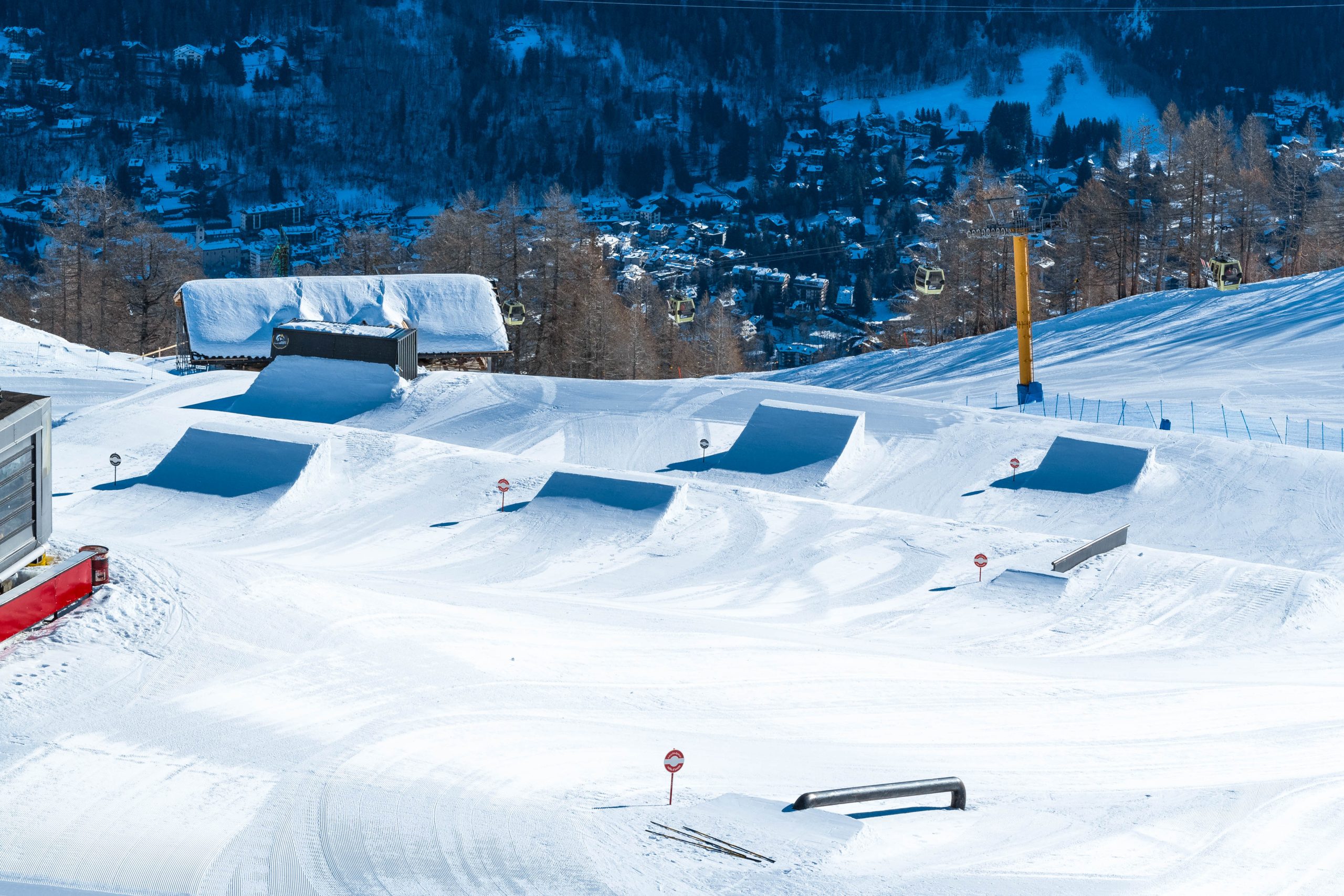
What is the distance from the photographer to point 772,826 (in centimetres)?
890

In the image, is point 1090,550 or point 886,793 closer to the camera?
point 886,793

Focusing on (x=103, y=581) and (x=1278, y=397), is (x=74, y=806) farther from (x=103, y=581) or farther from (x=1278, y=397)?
(x=1278, y=397)

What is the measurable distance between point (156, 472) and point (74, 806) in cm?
1387

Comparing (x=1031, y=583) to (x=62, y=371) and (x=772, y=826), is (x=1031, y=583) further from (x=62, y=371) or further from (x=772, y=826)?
(x=62, y=371)

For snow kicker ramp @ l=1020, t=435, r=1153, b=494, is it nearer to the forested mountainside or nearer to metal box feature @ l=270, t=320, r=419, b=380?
metal box feature @ l=270, t=320, r=419, b=380

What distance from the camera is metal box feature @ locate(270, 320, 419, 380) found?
104ft

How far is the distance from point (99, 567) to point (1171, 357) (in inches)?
1374

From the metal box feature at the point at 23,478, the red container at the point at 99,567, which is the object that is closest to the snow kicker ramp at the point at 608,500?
the red container at the point at 99,567

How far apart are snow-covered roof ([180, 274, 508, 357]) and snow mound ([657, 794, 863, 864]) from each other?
106 feet

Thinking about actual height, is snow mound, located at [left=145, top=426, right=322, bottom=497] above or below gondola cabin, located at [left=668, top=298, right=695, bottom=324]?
below

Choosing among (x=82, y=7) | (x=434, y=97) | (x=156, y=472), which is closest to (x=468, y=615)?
(x=156, y=472)

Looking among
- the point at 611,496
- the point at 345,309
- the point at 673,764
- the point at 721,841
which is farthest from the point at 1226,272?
the point at 721,841

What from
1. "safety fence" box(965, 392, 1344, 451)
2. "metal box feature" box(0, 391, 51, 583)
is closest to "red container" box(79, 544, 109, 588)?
"metal box feature" box(0, 391, 51, 583)

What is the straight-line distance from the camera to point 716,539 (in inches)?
776
